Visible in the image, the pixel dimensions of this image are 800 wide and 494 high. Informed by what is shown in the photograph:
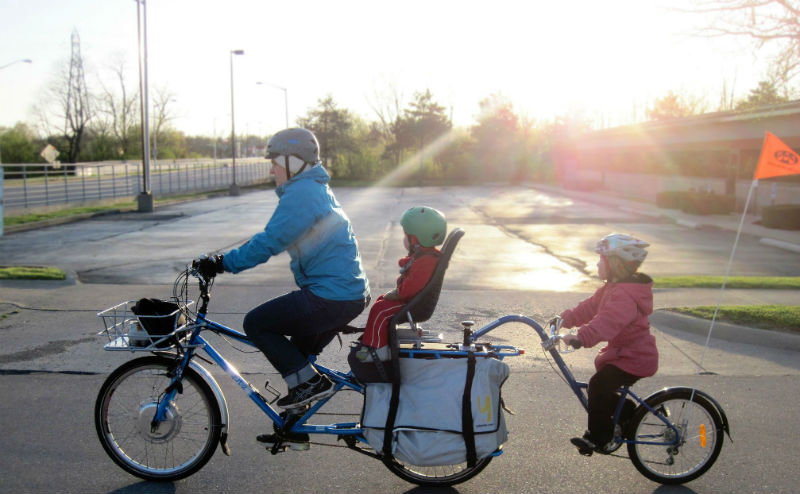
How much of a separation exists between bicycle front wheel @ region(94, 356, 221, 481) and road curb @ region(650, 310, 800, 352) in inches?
218

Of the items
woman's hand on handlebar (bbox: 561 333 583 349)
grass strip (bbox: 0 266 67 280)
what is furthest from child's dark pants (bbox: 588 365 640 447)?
grass strip (bbox: 0 266 67 280)

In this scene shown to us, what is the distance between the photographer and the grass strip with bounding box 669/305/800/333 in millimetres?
7121

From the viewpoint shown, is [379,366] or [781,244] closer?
[379,366]

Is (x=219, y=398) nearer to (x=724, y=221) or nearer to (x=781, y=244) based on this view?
(x=781, y=244)

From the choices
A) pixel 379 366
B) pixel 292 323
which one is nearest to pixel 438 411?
pixel 379 366

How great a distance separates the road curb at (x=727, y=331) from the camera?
6.76m

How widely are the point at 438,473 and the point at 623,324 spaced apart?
136 centimetres

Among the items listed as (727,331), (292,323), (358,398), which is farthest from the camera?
(727,331)

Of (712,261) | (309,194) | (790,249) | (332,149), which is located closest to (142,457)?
(309,194)

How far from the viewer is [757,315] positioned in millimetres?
7426

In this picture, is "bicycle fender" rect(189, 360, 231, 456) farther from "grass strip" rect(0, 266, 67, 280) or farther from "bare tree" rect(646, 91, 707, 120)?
"bare tree" rect(646, 91, 707, 120)

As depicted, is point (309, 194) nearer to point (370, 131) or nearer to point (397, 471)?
point (397, 471)

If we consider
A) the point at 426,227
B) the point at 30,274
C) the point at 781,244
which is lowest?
the point at 781,244

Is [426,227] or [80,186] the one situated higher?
[426,227]
